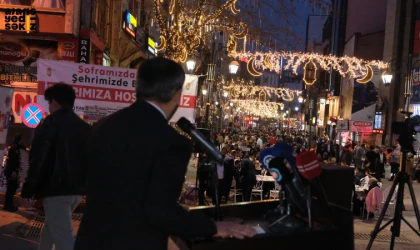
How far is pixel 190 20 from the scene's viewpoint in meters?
15.6

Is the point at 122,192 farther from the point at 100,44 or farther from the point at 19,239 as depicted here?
the point at 100,44

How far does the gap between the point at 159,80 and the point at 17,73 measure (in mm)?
13267

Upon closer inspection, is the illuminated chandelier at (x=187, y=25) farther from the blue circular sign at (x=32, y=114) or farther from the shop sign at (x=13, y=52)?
the blue circular sign at (x=32, y=114)

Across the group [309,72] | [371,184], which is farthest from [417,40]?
[371,184]

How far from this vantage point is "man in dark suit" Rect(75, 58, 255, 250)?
2.12 metres

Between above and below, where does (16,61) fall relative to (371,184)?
above

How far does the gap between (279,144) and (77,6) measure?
42.1 ft

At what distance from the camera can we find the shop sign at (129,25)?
19.8 meters

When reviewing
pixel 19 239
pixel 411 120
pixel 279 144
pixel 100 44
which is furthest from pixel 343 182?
pixel 100 44

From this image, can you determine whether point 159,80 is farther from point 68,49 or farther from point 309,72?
point 309,72

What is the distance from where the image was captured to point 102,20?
709 inches

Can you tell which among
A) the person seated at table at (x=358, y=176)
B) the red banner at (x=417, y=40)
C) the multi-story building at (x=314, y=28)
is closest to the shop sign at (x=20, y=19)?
the person seated at table at (x=358, y=176)

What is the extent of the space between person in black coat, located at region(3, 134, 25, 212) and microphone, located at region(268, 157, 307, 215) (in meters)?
7.46

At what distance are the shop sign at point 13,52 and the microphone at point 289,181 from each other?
13.4 m
